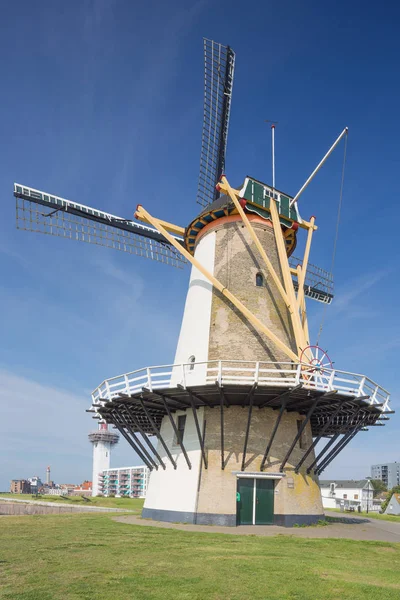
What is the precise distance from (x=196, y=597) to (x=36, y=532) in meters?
9.03

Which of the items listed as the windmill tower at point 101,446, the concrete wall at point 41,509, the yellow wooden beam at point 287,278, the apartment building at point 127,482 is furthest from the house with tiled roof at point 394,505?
the windmill tower at point 101,446

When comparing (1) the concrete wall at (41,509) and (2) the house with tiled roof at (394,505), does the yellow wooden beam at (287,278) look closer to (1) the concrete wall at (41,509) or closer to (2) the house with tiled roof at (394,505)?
(1) the concrete wall at (41,509)

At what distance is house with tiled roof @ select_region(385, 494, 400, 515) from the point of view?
59.6 meters

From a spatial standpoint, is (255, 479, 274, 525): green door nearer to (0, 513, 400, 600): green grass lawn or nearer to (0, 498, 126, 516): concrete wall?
(0, 513, 400, 600): green grass lawn

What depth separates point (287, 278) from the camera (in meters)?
19.7

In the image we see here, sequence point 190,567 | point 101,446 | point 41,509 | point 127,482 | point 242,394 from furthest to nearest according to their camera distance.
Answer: point 127,482 → point 101,446 → point 41,509 → point 242,394 → point 190,567

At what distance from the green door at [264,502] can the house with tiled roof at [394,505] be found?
4908 cm

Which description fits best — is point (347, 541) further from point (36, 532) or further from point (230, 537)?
point (36, 532)

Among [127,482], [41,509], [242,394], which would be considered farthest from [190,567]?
[127,482]

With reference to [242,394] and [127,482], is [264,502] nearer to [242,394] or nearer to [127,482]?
[242,394]

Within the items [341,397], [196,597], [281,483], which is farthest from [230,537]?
[196,597]

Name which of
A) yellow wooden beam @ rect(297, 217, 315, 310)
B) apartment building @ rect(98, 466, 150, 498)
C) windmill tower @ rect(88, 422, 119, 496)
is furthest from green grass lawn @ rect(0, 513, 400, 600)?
apartment building @ rect(98, 466, 150, 498)

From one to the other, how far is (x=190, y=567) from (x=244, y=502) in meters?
8.70

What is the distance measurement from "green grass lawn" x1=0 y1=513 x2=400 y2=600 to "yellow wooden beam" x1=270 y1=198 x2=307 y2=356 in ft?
22.9
